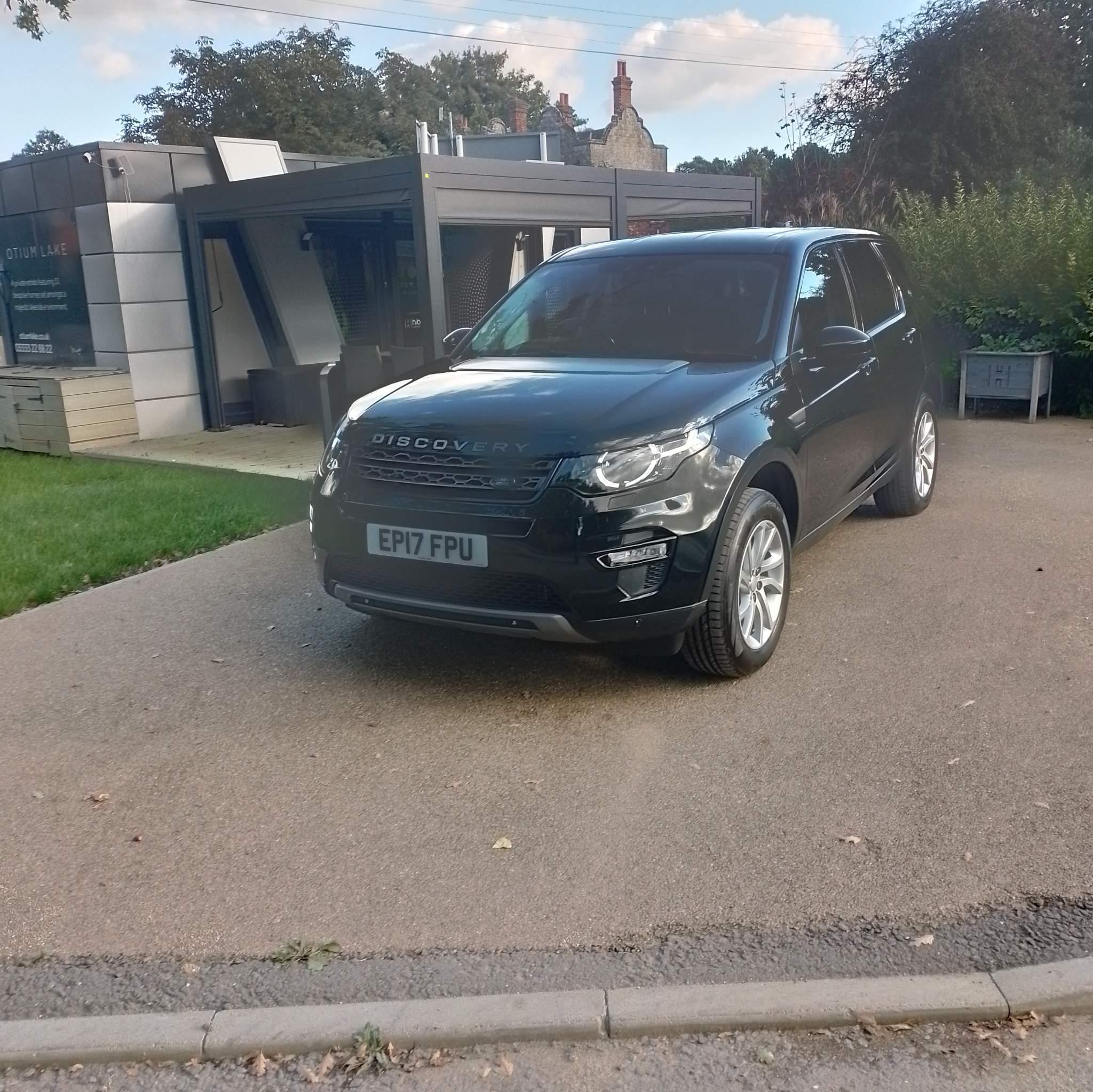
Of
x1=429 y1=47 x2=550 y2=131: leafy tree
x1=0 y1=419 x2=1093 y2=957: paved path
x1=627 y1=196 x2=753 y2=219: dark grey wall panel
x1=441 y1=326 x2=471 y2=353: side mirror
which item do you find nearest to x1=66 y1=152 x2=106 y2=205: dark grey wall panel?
x1=627 y1=196 x2=753 y2=219: dark grey wall panel

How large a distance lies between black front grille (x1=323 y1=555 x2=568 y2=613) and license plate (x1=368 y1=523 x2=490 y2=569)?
3cm

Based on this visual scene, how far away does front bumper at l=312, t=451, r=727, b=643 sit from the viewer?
4.00 meters

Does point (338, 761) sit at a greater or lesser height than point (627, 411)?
lesser

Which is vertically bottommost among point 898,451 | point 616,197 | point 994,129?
point 898,451

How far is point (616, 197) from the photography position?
1129cm

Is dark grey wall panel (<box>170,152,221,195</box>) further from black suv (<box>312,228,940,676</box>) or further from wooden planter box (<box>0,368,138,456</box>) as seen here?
black suv (<box>312,228,940,676</box>)

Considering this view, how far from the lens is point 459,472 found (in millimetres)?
4184

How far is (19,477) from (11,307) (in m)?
4.30

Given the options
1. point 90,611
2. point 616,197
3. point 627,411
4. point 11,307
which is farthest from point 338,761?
point 11,307

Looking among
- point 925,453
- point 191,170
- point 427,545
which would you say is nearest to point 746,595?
point 427,545

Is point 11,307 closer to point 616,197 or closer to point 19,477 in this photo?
point 19,477

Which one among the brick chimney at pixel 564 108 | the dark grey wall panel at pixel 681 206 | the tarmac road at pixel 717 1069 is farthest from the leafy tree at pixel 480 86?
the tarmac road at pixel 717 1069

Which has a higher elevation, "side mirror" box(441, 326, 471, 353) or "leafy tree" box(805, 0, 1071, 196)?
"leafy tree" box(805, 0, 1071, 196)

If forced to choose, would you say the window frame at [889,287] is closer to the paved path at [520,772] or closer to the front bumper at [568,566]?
the paved path at [520,772]
